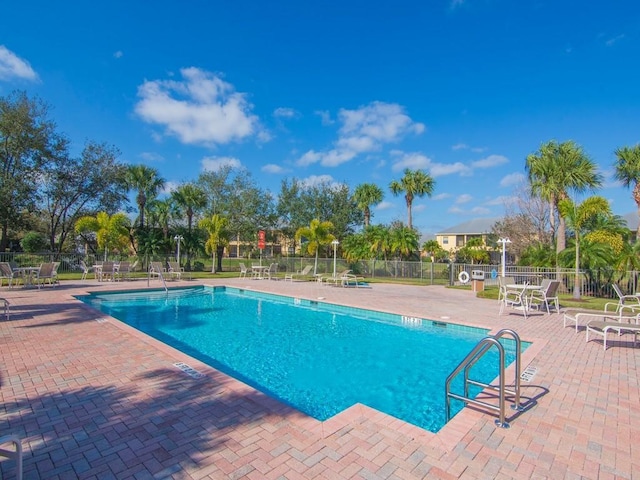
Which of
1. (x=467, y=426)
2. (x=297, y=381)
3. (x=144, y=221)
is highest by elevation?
(x=144, y=221)

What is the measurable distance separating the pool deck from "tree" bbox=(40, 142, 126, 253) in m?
25.3

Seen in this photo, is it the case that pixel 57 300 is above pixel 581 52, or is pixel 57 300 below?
below

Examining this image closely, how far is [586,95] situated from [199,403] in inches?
768

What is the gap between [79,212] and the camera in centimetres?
2670

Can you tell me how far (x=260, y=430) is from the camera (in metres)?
2.97

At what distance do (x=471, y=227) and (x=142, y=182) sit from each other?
45.6 meters

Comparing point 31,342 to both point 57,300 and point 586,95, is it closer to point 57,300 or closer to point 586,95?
point 57,300

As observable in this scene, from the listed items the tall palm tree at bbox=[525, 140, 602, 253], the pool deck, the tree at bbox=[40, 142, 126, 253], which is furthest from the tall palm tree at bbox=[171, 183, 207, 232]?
the tall palm tree at bbox=[525, 140, 602, 253]

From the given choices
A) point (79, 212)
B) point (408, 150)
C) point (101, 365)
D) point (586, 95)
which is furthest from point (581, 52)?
point (79, 212)

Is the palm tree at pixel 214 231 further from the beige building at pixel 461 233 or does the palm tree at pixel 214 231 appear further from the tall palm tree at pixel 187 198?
the beige building at pixel 461 233

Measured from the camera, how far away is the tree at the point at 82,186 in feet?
80.9

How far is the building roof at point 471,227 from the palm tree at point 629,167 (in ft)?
93.5

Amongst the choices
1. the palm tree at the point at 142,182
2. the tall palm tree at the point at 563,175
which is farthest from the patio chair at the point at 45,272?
the tall palm tree at the point at 563,175

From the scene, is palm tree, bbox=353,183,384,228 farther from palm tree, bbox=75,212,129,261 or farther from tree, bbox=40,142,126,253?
tree, bbox=40,142,126,253
